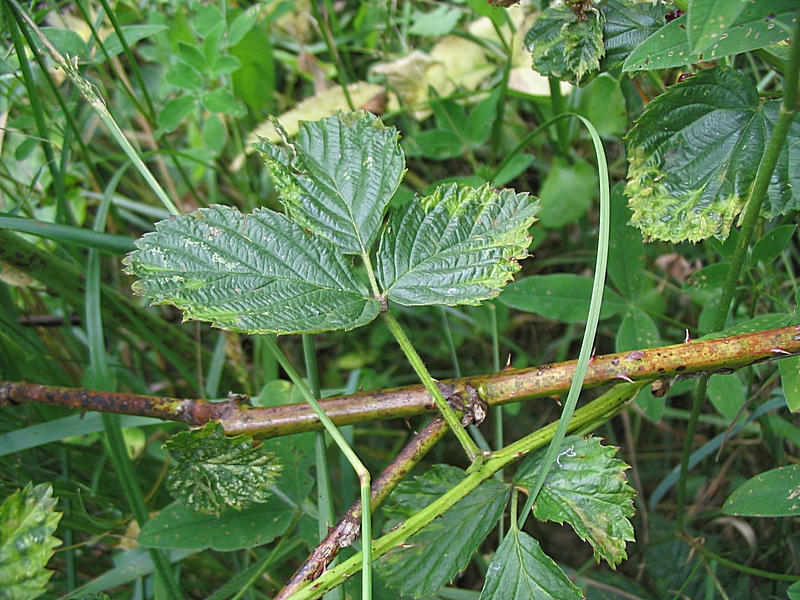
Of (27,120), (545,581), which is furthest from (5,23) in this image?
(545,581)

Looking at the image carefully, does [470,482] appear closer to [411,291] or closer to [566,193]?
[411,291]

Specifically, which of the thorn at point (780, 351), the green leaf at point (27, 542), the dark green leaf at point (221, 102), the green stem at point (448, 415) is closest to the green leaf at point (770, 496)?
the thorn at point (780, 351)

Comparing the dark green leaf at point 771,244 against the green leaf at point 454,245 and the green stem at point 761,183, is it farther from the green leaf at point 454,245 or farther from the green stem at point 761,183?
the green leaf at point 454,245

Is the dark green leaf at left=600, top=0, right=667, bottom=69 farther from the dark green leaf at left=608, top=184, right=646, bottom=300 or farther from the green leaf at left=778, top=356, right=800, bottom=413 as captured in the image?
the green leaf at left=778, top=356, right=800, bottom=413

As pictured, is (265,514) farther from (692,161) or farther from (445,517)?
(692,161)

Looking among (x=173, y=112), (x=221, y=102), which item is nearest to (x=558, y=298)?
(x=221, y=102)

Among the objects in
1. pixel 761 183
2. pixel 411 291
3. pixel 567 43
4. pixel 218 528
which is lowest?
pixel 218 528

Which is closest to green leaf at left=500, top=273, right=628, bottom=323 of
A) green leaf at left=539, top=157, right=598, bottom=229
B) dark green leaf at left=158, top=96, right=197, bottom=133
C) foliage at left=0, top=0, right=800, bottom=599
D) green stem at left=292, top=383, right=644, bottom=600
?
foliage at left=0, top=0, right=800, bottom=599
